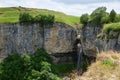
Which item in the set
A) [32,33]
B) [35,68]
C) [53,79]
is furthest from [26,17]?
[53,79]

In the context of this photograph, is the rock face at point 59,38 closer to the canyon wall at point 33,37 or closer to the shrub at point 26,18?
the canyon wall at point 33,37

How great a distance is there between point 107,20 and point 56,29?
10.3m

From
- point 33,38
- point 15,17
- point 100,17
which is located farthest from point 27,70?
point 15,17

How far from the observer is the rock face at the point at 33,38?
54438mm

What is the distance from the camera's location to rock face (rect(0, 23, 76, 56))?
5444 centimetres

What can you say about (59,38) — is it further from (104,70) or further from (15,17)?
(104,70)

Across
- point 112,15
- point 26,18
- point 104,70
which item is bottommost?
point 26,18

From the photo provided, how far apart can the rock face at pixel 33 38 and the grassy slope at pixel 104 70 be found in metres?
42.9

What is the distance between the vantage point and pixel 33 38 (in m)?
55.2

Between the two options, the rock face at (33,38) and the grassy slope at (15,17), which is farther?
the grassy slope at (15,17)

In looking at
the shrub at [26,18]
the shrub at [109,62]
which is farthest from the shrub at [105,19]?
the shrub at [109,62]

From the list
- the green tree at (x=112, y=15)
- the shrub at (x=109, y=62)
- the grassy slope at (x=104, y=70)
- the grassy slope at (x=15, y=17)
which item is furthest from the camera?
the grassy slope at (x=15, y=17)

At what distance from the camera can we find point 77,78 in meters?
10.2

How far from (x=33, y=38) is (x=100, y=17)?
1087 centimetres
